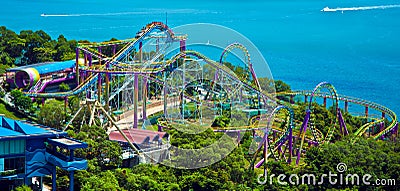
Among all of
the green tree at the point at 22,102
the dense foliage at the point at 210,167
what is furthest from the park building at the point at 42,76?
the dense foliage at the point at 210,167

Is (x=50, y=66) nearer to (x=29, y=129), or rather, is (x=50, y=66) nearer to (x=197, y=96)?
(x=197, y=96)

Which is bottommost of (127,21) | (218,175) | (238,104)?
(218,175)

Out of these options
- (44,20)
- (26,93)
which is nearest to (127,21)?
(44,20)

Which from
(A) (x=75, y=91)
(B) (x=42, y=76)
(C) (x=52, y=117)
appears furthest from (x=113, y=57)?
(C) (x=52, y=117)

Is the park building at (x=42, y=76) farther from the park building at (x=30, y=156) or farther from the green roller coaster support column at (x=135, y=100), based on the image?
the park building at (x=30, y=156)

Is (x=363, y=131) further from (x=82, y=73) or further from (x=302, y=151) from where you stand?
(x=82, y=73)
